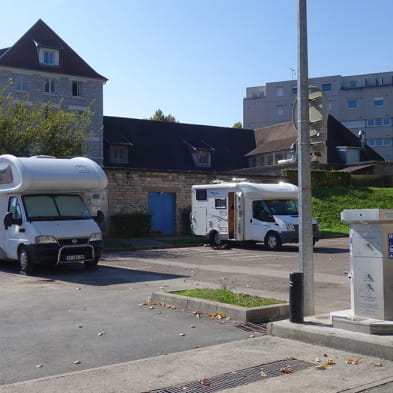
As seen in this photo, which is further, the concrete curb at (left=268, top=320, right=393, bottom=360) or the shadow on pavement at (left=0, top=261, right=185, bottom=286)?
the shadow on pavement at (left=0, top=261, right=185, bottom=286)

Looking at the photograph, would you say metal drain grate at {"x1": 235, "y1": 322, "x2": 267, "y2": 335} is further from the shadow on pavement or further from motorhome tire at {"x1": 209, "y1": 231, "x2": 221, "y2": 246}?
motorhome tire at {"x1": 209, "y1": 231, "x2": 221, "y2": 246}

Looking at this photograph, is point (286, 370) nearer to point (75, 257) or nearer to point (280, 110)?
point (75, 257)

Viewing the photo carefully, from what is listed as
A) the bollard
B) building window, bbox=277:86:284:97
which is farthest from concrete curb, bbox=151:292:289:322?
building window, bbox=277:86:284:97

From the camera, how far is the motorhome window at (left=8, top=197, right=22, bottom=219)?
48.8ft

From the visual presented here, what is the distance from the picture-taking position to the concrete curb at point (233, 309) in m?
8.64

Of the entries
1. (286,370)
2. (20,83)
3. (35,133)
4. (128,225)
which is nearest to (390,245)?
(286,370)

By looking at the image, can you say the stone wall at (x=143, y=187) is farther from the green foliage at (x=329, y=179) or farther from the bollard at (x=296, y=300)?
the bollard at (x=296, y=300)

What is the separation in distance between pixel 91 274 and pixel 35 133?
32.2ft

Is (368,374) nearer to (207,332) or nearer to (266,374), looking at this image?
(266,374)

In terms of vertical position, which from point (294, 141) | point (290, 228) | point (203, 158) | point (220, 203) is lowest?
point (290, 228)

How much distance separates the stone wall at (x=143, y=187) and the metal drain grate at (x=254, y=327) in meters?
19.6

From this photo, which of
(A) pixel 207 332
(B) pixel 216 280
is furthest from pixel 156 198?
(A) pixel 207 332

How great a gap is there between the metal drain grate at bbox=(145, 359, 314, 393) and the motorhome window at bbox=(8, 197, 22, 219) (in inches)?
394

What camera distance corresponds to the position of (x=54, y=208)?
15078 mm
